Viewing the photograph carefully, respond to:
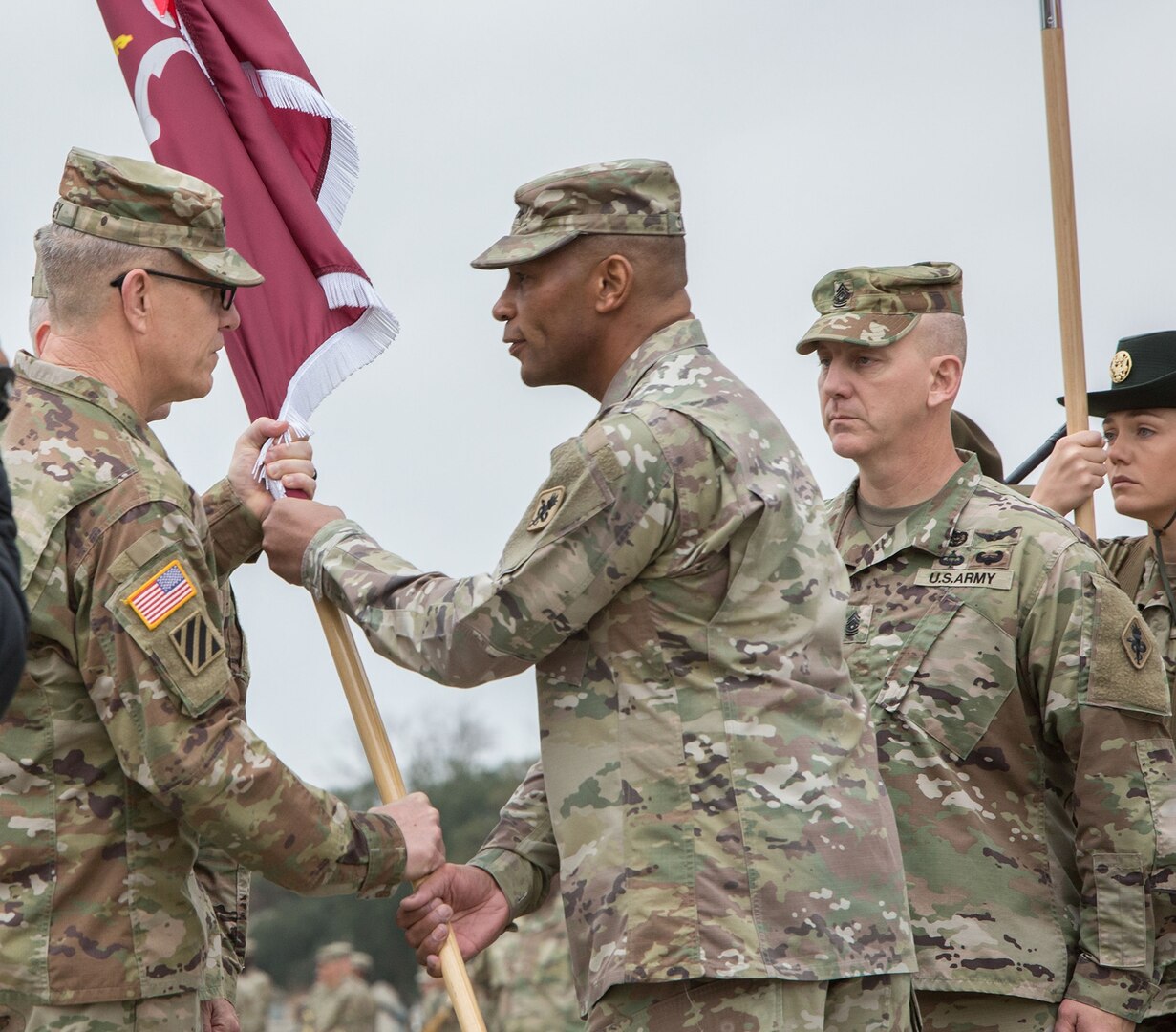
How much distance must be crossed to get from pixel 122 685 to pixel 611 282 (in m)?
1.54

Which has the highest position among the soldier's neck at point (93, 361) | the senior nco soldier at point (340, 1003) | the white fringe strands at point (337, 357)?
the soldier's neck at point (93, 361)

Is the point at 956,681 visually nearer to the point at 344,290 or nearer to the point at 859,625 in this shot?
the point at 859,625

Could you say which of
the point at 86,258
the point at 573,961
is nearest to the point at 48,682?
the point at 86,258

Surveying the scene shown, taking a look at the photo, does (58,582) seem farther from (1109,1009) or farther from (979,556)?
(1109,1009)

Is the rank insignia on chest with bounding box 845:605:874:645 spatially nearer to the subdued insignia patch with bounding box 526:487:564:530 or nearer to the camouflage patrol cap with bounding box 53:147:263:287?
the subdued insignia patch with bounding box 526:487:564:530

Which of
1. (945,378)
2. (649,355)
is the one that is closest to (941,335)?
(945,378)

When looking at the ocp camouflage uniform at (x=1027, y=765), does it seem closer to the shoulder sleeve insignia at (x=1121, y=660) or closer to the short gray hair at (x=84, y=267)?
the shoulder sleeve insignia at (x=1121, y=660)

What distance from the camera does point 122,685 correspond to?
393 cm

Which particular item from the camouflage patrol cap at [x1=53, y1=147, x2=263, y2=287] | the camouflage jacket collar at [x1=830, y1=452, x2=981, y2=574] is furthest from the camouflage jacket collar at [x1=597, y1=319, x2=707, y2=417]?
the camouflage jacket collar at [x1=830, y1=452, x2=981, y2=574]

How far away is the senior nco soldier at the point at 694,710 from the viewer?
403cm

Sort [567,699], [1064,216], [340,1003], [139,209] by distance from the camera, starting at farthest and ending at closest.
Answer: [340,1003] → [1064,216] → [139,209] → [567,699]

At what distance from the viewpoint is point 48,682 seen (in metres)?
3.99

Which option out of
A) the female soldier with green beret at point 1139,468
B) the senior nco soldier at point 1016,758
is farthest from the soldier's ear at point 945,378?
the female soldier with green beret at point 1139,468

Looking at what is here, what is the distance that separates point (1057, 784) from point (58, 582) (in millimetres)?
2984
